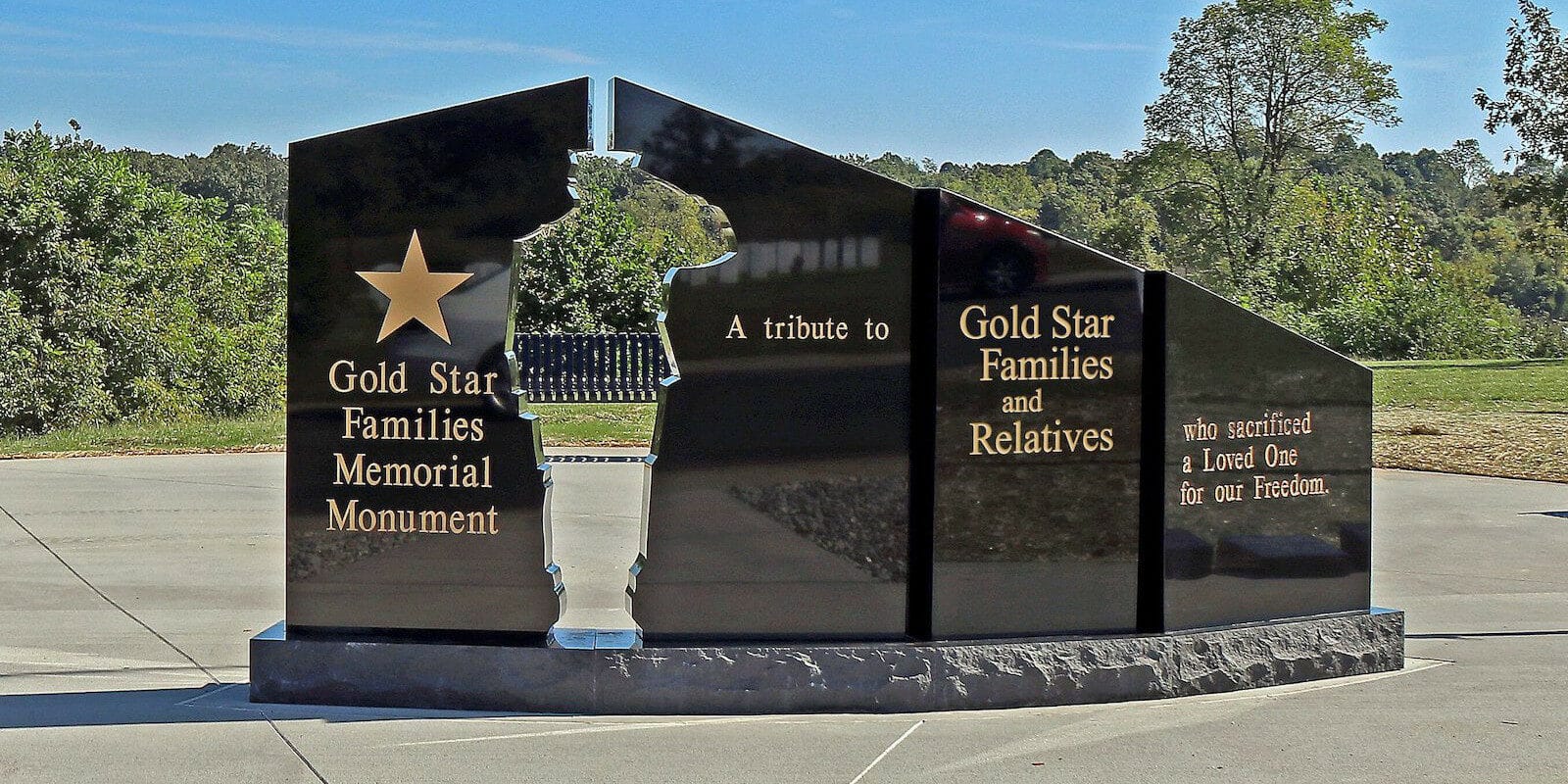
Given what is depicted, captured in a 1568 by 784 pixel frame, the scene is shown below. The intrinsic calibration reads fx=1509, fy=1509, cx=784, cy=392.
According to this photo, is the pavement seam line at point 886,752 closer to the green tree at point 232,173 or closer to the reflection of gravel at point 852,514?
the reflection of gravel at point 852,514

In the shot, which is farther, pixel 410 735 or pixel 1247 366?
pixel 1247 366

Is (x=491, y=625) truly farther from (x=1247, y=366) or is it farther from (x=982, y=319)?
(x=1247, y=366)

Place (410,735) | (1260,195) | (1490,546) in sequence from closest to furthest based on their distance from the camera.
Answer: (410,735) < (1490,546) < (1260,195)

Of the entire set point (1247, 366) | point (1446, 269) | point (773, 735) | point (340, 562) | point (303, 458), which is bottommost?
point (773, 735)

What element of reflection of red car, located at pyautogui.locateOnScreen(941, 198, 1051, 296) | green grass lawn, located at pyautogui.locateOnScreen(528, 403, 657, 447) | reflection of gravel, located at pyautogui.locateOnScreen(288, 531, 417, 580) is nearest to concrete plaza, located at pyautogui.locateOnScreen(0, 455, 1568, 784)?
reflection of gravel, located at pyautogui.locateOnScreen(288, 531, 417, 580)

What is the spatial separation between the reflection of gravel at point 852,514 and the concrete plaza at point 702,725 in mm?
600

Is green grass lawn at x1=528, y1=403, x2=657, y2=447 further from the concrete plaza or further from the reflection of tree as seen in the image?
the reflection of tree

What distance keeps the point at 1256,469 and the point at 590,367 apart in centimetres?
1063

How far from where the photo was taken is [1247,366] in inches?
241

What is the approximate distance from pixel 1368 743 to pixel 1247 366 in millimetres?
1601

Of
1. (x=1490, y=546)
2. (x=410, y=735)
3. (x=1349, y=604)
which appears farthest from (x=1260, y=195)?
(x=410, y=735)

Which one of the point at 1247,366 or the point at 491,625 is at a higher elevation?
the point at 1247,366

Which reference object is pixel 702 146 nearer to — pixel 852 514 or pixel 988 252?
pixel 988 252

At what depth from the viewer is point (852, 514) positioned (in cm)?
569
